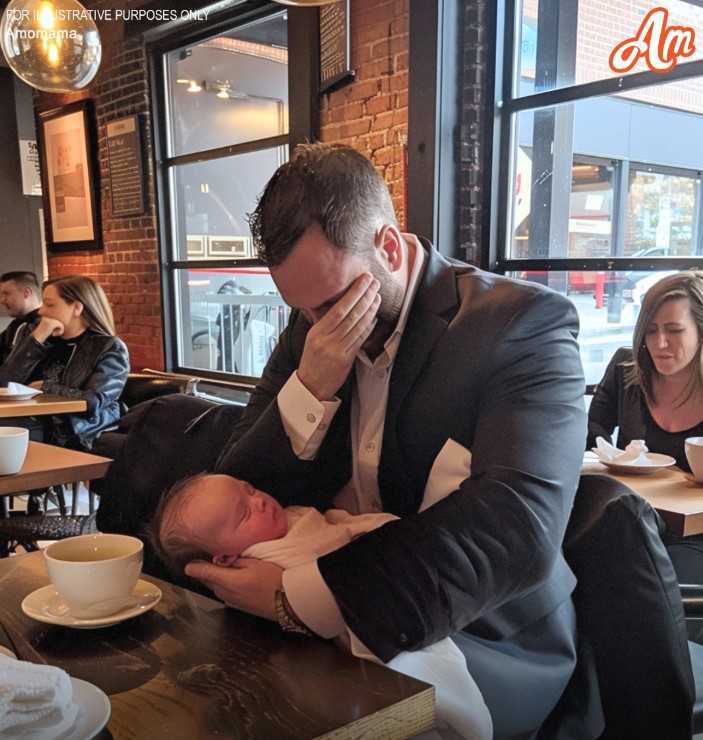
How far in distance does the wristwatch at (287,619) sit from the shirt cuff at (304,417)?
18.1 inches

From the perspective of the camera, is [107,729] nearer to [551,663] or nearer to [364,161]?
[551,663]

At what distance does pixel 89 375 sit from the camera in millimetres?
4105

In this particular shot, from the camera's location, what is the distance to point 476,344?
A: 128 centimetres

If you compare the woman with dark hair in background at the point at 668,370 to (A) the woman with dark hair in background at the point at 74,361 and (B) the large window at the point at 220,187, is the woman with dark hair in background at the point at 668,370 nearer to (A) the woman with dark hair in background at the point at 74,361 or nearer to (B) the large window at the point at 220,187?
(B) the large window at the point at 220,187

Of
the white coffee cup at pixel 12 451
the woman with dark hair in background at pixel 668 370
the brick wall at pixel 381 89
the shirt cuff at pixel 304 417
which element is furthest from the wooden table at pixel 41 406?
the woman with dark hair in background at pixel 668 370

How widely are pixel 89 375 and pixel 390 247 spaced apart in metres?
3.08

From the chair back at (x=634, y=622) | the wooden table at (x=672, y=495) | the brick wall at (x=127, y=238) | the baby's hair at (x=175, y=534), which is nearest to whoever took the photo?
the chair back at (x=634, y=622)

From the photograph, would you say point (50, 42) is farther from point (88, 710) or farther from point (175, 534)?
point (88, 710)

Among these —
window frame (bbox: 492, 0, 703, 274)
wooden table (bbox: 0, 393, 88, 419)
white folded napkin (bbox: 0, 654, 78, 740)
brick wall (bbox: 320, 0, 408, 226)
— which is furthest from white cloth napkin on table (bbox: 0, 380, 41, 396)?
white folded napkin (bbox: 0, 654, 78, 740)

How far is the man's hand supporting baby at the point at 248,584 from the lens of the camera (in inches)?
40.8

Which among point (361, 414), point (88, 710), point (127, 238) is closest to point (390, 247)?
point (361, 414)

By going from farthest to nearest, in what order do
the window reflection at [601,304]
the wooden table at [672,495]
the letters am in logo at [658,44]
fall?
the window reflection at [601,304] → the letters am in logo at [658,44] → the wooden table at [672,495]

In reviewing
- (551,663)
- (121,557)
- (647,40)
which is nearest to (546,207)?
(647,40)

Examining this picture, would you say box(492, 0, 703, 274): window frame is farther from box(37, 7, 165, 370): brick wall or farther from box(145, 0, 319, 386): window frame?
box(37, 7, 165, 370): brick wall
